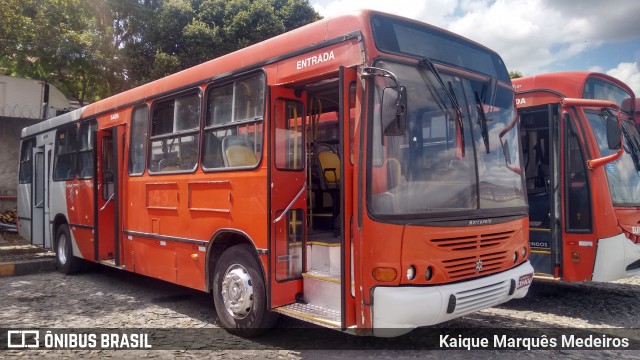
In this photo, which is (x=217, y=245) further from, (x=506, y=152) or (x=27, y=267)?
Result: (x=27, y=267)

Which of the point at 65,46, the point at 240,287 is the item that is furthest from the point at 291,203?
the point at 65,46

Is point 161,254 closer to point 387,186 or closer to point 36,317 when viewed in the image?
point 36,317

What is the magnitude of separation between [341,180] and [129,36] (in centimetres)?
1480

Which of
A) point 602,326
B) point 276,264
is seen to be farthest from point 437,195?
point 602,326

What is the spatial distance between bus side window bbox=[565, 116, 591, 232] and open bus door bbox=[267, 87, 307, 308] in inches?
134

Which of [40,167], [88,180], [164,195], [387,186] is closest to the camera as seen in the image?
[387,186]

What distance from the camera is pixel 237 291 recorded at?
5.04m

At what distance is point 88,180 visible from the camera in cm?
816

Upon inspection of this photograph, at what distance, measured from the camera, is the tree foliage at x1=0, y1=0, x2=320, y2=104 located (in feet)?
47.5

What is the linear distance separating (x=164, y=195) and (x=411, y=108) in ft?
11.8

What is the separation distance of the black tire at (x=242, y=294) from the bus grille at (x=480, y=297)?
180cm

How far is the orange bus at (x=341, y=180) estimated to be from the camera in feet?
12.8

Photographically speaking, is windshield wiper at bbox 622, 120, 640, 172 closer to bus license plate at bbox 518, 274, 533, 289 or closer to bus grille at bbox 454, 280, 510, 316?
bus license plate at bbox 518, 274, 533, 289

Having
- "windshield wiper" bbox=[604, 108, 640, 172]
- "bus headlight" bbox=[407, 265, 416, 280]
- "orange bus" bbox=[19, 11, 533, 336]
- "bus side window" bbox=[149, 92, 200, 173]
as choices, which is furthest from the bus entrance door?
"windshield wiper" bbox=[604, 108, 640, 172]
